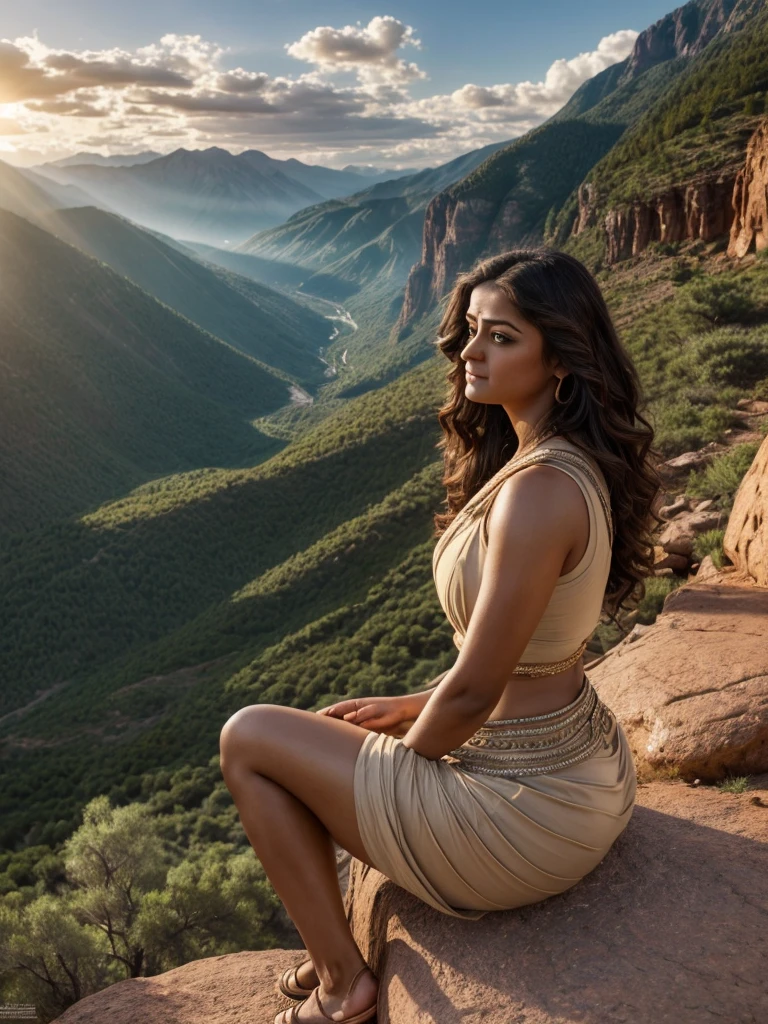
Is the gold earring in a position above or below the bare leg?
above

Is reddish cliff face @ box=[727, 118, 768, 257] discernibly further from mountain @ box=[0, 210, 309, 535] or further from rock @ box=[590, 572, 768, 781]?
mountain @ box=[0, 210, 309, 535]

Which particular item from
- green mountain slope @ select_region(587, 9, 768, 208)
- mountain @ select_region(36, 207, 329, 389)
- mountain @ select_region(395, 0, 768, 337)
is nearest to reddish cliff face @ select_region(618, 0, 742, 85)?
mountain @ select_region(395, 0, 768, 337)

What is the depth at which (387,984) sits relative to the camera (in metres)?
2.84

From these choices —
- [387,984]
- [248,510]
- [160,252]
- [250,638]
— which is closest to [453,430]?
[387,984]

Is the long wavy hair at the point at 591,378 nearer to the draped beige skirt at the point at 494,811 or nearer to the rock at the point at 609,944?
the draped beige skirt at the point at 494,811

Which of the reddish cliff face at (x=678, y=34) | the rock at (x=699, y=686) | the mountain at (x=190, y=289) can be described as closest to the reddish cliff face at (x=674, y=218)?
the rock at (x=699, y=686)

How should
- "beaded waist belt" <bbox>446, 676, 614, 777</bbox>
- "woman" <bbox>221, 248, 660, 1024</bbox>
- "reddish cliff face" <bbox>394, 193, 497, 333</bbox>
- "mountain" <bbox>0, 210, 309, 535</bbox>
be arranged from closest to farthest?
1. "woman" <bbox>221, 248, 660, 1024</bbox>
2. "beaded waist belt" <bbox>446, 676, 614, 777</bbox>
3. "mountain" <bbox>0, 210, 309, 535</bbox>
4. "reddish cliff face" <bbox>394, 193, 497, 333</bbox>

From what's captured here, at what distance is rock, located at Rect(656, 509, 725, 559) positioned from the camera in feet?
26.0

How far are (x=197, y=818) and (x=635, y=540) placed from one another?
1942 centimetres

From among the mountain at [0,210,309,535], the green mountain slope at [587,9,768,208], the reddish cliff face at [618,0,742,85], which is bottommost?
the mountain at [0,210,309,535]

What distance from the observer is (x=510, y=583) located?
2.46 m

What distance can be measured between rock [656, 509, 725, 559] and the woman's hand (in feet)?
17.5

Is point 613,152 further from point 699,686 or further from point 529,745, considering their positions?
point 529,745

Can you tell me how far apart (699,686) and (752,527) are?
7.24ft
